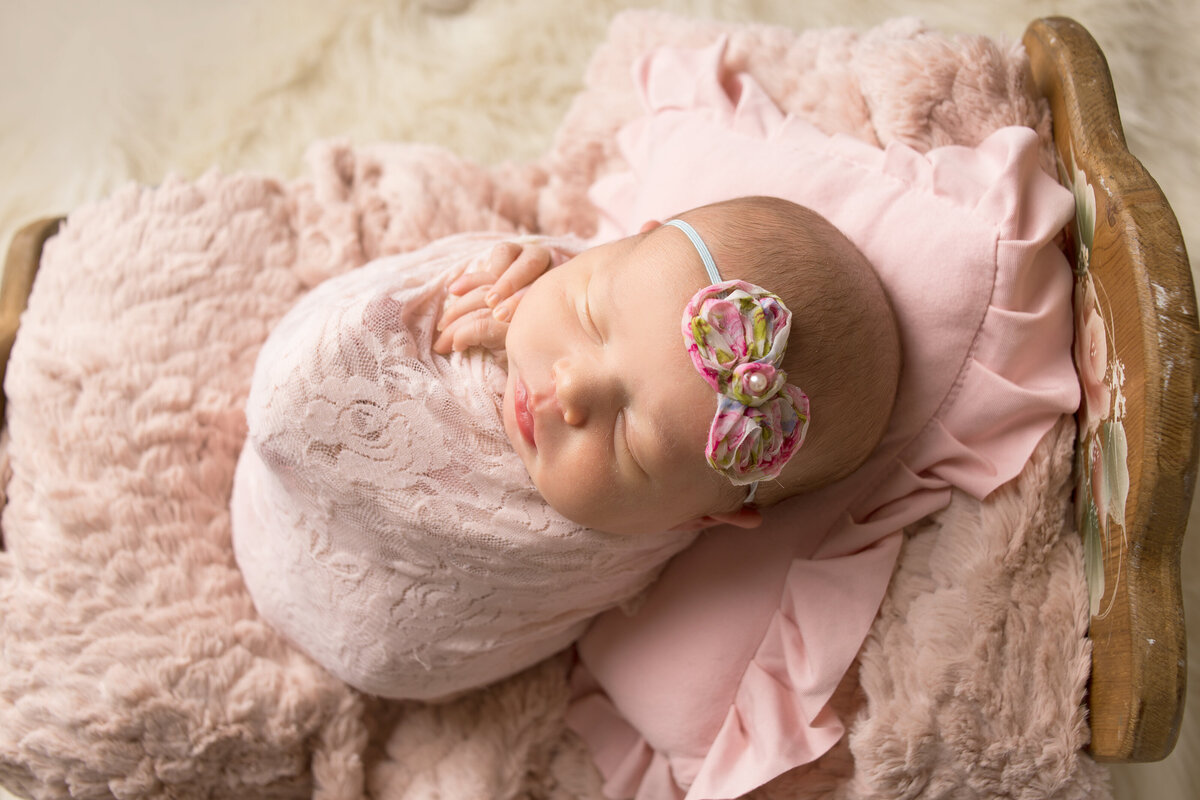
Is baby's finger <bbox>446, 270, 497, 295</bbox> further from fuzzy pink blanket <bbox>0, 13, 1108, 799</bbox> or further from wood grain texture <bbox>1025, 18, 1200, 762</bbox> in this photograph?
wood grain texture <bbox>1025, 18, 1200, 762</bbox>

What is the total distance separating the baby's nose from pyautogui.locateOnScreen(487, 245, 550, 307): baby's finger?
0.18 metres

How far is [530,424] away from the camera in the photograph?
1.02 metres

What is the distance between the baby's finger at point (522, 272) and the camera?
111 centimetres

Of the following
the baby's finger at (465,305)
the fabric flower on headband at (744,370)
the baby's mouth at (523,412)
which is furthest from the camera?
the baby's finger at (465,305)

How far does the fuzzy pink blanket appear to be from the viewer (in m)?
1.07

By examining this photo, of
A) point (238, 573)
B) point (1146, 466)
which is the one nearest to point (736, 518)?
point (1146, 466)

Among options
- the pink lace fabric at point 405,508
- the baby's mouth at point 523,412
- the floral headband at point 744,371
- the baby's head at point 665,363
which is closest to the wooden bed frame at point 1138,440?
the baby's head at point 665,363

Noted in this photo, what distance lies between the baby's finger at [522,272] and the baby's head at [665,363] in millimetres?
65

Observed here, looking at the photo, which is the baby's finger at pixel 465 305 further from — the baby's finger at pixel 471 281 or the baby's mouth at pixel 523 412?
the baby's mouth at pixel 523 412

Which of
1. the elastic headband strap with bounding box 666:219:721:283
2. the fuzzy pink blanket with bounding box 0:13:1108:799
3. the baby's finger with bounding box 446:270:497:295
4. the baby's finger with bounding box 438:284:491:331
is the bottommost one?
the fuzzy pink blanket with bounding box 0:13:1108:799

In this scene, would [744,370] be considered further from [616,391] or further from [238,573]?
[238,573]

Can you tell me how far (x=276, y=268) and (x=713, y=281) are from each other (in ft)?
2.77

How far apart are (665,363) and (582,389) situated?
0.09m

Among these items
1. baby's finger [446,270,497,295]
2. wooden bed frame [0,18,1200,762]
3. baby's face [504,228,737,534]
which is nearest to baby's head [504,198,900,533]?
baby's face [504,228,737,534]
